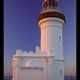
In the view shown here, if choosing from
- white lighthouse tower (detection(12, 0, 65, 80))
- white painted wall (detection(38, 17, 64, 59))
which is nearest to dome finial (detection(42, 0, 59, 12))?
white lighthouse tower (detection(12, 0, 65, 80))

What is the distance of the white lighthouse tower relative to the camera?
5.16 m

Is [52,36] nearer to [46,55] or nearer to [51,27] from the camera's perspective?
[51,27]

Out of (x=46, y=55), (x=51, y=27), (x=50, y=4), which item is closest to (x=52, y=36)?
(x=51, y=27)

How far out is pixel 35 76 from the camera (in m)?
5.12

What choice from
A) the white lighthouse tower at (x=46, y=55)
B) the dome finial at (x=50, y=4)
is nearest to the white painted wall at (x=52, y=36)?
the white lighthouse tower at (x=46, y=55)

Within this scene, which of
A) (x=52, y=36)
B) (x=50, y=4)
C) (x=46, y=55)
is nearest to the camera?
(x=46, y=55)

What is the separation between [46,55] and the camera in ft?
17.6

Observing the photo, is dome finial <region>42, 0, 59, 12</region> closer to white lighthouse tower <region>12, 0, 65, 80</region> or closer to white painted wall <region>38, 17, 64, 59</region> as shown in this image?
white lighthouse tower <region>12, 0, 65, 80</region>

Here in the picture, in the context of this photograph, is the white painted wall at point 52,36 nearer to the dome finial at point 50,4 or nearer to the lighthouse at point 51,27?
the lighthouse at point 51,27

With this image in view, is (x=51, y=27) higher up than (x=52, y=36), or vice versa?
(x=51, y=27)

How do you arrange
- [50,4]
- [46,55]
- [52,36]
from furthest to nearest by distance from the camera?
[52,36], [50,4], [46,55]

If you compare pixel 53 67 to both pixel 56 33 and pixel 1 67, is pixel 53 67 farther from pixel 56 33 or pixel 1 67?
pixel 1 67

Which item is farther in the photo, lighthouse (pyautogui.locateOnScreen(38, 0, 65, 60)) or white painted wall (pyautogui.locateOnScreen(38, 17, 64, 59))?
white painted wall (pyautogui.locateOnScreen(38, 17, 64, 59))

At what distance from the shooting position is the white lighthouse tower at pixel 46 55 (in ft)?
16.9
